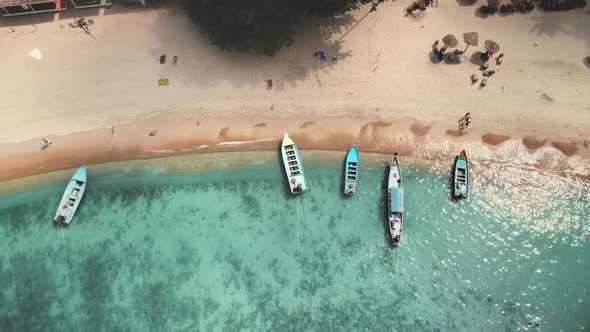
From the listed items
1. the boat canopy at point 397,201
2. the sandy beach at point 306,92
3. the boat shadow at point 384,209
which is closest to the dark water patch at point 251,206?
the sandy beach at point 306,92

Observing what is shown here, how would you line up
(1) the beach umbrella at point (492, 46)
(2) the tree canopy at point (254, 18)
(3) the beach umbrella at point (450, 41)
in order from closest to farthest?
(2) the tree canopy at point (254, 18)
(1) the beach umbrella at point (492, 46)
(3) the beach umbrella at point (450, 41)

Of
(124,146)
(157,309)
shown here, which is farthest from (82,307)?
(124,146)

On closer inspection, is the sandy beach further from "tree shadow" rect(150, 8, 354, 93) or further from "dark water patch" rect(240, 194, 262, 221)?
"dark water patch" rect(240, 194, 262, 221)

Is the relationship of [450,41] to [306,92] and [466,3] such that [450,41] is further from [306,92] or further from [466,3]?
[306,92]

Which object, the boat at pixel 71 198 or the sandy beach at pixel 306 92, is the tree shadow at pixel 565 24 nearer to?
the sandy beach at pixel 306 92

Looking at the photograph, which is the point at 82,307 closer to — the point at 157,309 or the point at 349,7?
the point at 157,309

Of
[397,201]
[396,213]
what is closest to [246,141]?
[397,201]

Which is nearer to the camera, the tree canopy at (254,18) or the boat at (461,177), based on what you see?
the tree canopy at (254,18)
